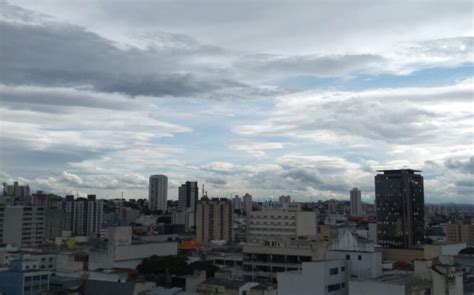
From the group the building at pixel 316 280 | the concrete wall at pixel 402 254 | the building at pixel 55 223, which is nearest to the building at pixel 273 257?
the concrete wall at pixel 402 254

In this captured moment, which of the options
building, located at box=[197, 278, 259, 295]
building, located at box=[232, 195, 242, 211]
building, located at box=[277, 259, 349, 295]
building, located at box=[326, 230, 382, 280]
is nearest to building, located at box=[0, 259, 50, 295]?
building, located at box=[197, 278, 259, 295]

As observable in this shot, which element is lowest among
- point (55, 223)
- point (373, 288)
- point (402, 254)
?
point (402, 254)

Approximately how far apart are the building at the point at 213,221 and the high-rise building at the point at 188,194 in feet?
221

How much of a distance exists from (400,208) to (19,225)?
6869 centimetres

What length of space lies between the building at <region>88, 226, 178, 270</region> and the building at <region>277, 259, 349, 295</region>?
28.0m

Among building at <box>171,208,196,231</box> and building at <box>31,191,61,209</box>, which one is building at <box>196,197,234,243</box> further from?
building at <box>31,191,61,209</box>

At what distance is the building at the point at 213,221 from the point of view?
108188mm

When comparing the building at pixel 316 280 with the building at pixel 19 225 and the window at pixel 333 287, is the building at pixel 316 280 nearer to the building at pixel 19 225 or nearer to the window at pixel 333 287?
the window at pixel 333 287

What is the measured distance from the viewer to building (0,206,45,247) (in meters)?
88.8

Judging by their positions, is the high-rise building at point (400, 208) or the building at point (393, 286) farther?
the high-rise building at point (400, 208)

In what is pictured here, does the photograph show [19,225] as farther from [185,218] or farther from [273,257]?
[185,218]

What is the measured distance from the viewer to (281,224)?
79438 mm

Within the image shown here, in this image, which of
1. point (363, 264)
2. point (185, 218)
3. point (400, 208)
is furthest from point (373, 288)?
point (185, 218)

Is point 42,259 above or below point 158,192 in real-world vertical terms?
below
